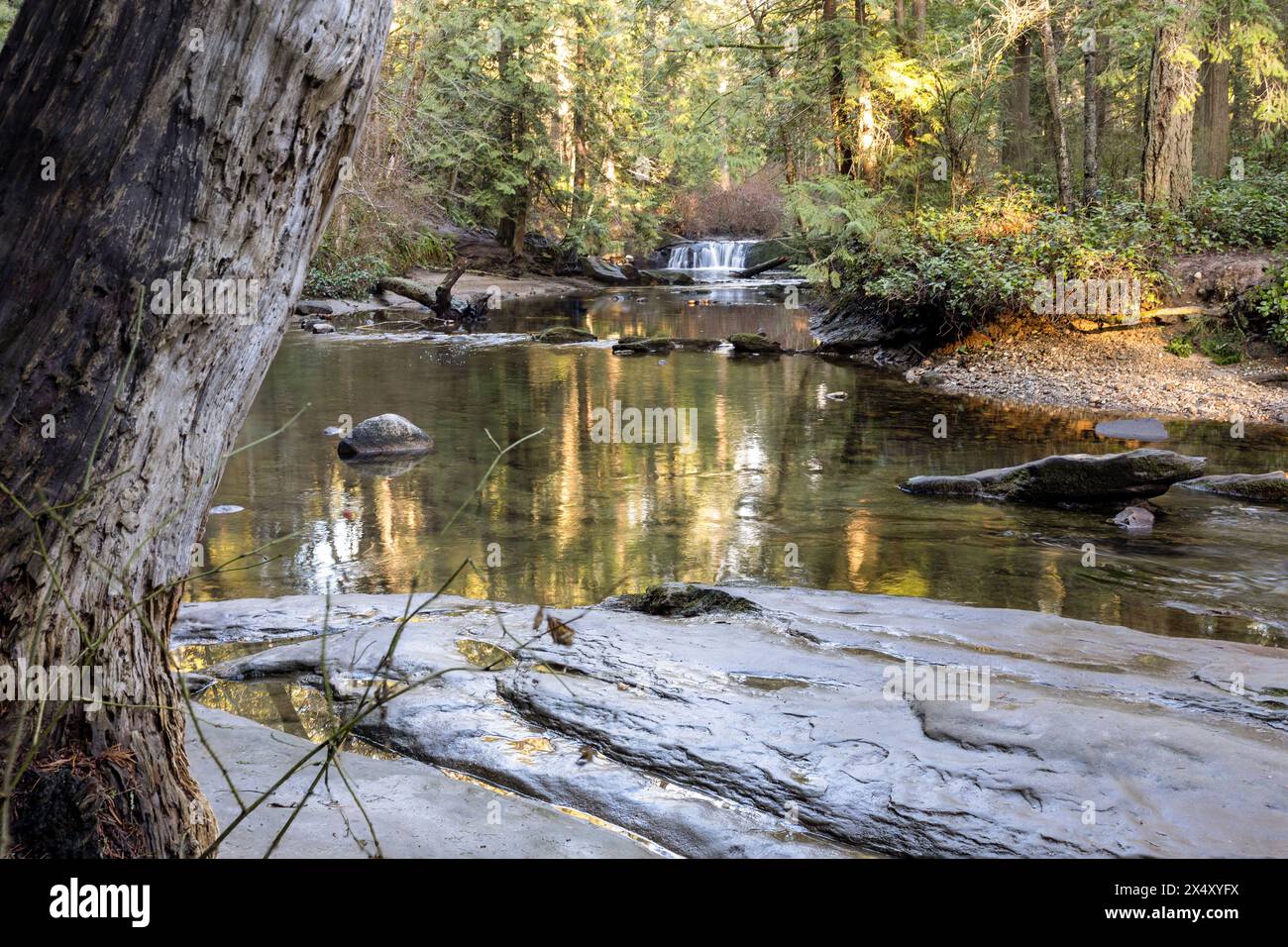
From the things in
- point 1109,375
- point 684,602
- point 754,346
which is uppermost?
point 754,346

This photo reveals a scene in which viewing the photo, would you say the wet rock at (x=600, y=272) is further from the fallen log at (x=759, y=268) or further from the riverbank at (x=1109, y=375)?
the riverbank at (x=1109, y=375)

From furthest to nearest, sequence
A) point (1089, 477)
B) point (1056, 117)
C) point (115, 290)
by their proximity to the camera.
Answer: point (1056, 117) → point (1089, 477) → point (115, 290)

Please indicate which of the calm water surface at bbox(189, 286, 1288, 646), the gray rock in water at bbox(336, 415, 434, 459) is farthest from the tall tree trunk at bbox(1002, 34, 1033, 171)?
the gray rock in water at bbox(336, 415, 434, 459)

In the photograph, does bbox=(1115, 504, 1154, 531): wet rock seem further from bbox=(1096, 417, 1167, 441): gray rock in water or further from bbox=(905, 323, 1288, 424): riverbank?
bbox=(905, 323, 1288, 424): riverbank

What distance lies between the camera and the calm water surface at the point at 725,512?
7844mm

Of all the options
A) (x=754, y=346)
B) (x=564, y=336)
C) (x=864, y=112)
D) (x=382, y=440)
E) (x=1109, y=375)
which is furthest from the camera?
(x=564, y=336)

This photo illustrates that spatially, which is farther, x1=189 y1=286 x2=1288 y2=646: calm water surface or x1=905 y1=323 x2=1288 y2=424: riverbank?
x1=905 y1=323 x2=1288 y2=424: riverbank

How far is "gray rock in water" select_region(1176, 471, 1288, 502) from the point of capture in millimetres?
10031

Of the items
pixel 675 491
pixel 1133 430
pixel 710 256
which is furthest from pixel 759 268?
pixel 675 491

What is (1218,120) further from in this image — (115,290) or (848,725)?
(115,290)

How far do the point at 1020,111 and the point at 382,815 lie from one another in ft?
88.8

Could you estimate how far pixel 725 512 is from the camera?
1002cm

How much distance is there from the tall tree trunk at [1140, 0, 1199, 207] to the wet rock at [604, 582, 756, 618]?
15.3 m
